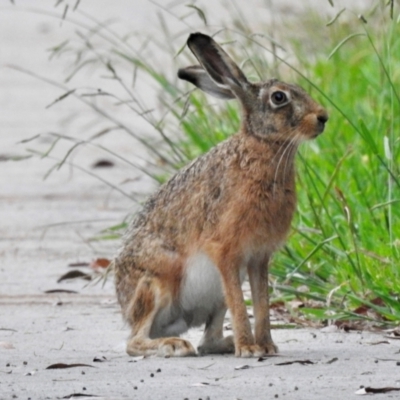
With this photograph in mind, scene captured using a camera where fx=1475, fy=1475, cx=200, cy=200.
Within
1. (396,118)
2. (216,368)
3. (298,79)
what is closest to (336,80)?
(298,79)

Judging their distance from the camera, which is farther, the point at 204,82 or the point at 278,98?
the point at 204,82

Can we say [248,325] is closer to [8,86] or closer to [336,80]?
[336,80]

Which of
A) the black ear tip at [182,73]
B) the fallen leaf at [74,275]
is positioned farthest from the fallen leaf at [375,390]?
the fallen leaf at [74,275]

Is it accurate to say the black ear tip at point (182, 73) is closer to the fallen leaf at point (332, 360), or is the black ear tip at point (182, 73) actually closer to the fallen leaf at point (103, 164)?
the fallen leaf at point (332, 360)

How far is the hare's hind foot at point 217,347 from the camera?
564cm

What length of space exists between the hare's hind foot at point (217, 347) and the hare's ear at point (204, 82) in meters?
0.94

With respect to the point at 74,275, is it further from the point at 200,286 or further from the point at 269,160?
the point at 269,160

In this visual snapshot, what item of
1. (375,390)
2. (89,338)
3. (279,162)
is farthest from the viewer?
(89,338)

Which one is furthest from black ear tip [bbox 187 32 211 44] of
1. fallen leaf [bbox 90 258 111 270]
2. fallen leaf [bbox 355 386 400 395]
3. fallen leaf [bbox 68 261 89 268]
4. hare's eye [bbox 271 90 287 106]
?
fallen leaf [bbox 68 261 89 268]

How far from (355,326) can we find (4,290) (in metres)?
1.92

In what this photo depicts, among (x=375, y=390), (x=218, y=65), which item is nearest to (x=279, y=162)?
(x=218, y=65)

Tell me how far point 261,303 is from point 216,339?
26 centimetres

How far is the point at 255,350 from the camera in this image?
212 inches

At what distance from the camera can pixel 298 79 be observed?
9.28 metres
